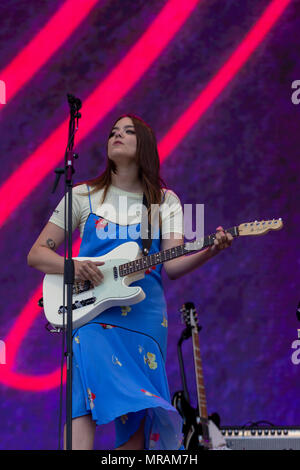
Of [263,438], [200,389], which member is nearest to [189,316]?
[200,389]

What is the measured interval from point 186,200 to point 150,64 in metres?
A: 1.03

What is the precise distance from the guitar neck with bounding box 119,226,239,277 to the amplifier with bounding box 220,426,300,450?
120cm

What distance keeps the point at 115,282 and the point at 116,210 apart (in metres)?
0.38

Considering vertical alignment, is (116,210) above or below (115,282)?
above

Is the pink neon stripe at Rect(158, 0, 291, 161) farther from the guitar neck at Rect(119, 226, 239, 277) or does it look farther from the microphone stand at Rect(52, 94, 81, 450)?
the microphone stand at Rect(52, 94, 81, 450)

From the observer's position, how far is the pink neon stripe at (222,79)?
196 inches

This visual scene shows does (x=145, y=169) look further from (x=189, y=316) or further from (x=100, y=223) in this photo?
(x=189, y=316)

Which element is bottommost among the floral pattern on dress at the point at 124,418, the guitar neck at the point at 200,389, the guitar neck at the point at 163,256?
the floral pattern on dress at the point at 124,418

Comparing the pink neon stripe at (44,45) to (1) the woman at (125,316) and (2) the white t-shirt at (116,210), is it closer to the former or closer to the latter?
(1) the woman at (125,316)

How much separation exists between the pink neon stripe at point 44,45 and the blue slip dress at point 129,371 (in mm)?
2286

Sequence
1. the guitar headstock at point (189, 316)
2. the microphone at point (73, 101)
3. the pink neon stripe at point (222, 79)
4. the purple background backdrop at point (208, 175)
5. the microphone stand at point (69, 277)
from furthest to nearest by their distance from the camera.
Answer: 1. the pink neon stripe at point (222, 79)
2. the purple background backdrop at point (208, 175)
3. the guitar headstock at point (189, 316)
4. the microphone at point (73, 101)
5. the microphone stand at point (69, 277)

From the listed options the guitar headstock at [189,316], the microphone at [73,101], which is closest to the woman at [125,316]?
the microphone at [73,101]

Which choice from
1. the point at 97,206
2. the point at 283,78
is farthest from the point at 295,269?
the point at 97,206

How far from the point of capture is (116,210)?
3.11 metres
